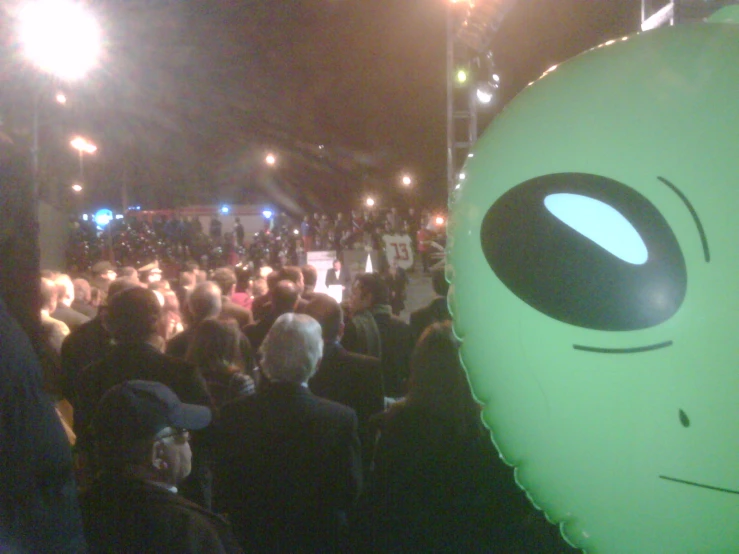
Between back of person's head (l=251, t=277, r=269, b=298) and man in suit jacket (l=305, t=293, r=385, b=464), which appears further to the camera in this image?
back of person's head (l=251, t=277, r=269, b=298)

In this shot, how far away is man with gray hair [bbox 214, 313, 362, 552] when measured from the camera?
8.77 ft

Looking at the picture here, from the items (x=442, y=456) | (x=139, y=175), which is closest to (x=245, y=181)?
(x=139, y=175)

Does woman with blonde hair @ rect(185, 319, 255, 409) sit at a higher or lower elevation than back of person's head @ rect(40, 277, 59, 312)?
lower

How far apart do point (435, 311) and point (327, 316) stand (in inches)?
43.9

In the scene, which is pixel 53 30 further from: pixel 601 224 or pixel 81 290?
pixel 601 224

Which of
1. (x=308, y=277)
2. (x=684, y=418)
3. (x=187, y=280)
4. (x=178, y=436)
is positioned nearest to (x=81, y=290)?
(x=187, y=280)

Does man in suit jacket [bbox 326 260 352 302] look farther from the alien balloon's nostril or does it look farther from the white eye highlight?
the alien balloon's nostril

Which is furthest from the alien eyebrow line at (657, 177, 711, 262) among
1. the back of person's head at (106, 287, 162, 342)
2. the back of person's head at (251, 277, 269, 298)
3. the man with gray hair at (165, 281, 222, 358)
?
the back of person's head at (251, 277, 269, 298)

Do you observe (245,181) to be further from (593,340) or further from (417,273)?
(593,340)

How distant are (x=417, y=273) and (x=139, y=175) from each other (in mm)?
18405

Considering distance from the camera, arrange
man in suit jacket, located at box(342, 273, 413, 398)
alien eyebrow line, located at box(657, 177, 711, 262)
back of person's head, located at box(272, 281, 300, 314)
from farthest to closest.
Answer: man in suit jacket, located at box(342, 273, 413, 398) < back of person's head, located at box(272, 281, 300, 314) < alien eyebrow line, located at box(657, 177, 711, 262)

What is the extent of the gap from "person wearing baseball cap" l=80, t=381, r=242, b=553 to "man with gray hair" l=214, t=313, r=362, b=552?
1.66 feet

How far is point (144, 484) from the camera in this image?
6.25 feet

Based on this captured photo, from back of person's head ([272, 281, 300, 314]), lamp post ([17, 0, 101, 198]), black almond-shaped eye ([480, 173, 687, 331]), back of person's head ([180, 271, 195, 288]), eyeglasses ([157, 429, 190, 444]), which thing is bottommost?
eyeglasses ([157, 429, 190, 444])
